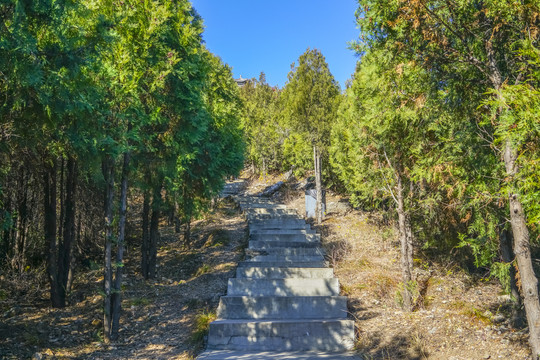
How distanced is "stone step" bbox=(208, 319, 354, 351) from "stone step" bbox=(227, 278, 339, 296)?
1.87 metres

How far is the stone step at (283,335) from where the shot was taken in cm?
777

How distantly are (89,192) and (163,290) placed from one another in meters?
3.80

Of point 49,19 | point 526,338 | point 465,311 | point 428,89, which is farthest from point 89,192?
point 526,338

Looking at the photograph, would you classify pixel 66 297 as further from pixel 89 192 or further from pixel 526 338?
pixel 526 338

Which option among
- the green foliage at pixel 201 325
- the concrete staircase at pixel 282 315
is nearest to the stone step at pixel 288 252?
the concrete staircase at pixel 282 315

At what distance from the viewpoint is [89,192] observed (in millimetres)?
11234

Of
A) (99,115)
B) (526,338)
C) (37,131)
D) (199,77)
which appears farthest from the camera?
(199,77)

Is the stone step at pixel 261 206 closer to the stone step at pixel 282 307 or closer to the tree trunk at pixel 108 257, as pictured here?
the stone step at pixel 282 307

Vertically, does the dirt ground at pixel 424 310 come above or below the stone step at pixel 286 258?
below

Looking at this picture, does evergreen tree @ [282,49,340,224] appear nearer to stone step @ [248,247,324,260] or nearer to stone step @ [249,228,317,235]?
stone step @ [249,228,317,235]

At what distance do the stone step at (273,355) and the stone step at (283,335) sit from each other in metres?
0.24

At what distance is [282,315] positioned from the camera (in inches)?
351

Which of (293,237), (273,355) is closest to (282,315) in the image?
(273,355)

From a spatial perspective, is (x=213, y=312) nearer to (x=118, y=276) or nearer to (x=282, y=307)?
(x=282, y=307)
